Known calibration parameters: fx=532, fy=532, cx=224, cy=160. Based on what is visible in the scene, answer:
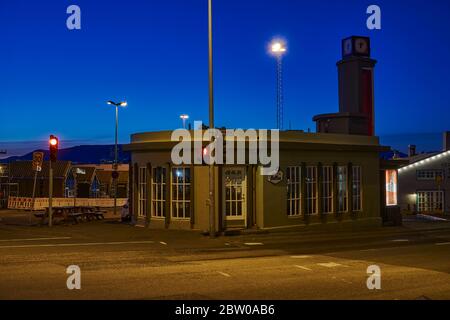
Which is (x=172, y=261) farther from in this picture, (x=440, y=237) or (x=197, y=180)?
(x=440, y=237)

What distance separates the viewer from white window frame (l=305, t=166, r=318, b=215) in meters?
22.4

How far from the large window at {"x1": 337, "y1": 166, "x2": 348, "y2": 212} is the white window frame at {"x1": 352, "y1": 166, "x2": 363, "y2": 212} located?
20.7 inches

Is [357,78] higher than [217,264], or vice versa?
[357,78]

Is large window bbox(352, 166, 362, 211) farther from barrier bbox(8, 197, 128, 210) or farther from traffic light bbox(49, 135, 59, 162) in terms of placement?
barrier bbox(8, 197, 128, 210)

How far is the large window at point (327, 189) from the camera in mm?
23078

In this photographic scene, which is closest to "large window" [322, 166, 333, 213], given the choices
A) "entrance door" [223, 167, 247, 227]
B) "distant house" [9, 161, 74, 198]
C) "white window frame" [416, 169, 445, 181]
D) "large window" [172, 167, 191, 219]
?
"entrance door" [223, 167, 247, 227]

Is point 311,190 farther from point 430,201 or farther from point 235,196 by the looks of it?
point 430,201

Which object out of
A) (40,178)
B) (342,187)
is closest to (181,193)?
(342,187)

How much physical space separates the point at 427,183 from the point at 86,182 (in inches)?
1438

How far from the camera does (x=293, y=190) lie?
21.9 m

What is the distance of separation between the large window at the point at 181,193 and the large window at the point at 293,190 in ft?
13.4

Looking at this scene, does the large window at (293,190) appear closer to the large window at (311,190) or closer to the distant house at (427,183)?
the large window at (311,190)

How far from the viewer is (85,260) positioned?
13.1m

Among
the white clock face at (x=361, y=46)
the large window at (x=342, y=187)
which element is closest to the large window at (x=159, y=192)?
the large window at (x=342, y=187)
